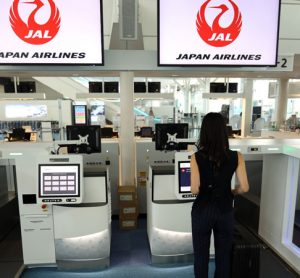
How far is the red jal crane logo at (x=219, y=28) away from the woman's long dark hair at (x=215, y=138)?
1.04 metres

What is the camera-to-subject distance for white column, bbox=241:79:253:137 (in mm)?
9119

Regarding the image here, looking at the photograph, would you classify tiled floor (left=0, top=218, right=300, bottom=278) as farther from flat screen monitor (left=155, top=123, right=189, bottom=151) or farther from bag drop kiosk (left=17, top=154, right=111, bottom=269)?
flat screen monitor (left=155, top=123, right=189, bottom=151)

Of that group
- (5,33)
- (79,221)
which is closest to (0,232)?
(79,221)

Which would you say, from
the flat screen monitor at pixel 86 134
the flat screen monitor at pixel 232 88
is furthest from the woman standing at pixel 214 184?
the flat screen monitor at pixel 232 88

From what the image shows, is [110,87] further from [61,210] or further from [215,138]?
[215,138]

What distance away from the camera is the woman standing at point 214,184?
6.91 ft

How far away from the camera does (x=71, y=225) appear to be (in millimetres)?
3158

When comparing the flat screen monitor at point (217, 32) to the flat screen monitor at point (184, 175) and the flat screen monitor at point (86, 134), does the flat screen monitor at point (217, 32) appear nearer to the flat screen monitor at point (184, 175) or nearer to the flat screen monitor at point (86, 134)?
the flat screen monitor at point (184, 175)

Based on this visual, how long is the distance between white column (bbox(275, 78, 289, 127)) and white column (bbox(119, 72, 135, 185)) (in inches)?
284

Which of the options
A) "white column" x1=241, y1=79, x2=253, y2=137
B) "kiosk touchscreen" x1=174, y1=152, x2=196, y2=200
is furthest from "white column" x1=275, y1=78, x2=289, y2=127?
"kiosk touchscreen" x1=174, y1=152, x2=196, y2=200

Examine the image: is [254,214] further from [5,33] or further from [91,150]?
[5,33]

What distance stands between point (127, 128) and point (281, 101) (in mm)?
7453

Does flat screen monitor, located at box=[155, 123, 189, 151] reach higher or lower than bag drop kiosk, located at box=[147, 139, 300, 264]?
higher

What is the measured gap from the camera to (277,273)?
124 inches
